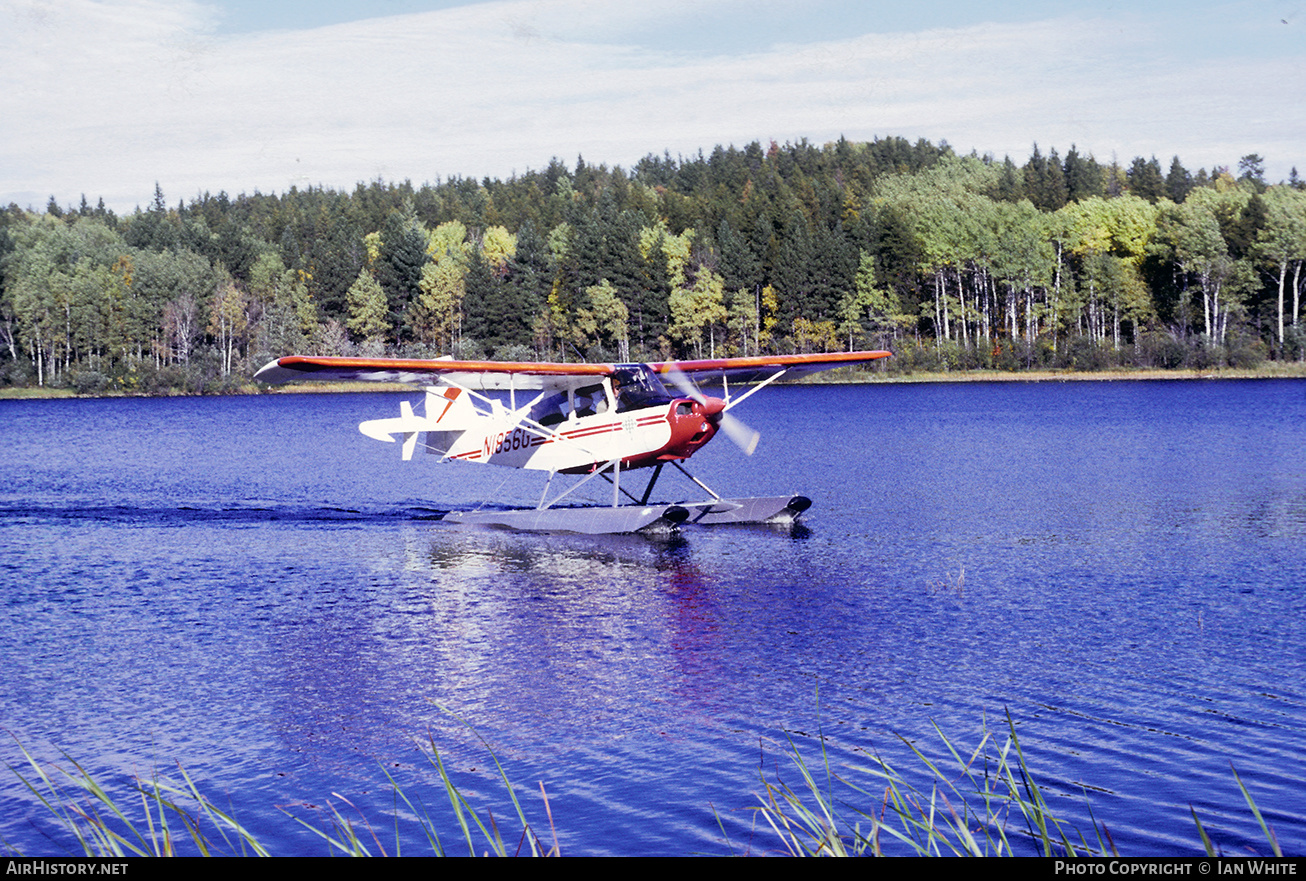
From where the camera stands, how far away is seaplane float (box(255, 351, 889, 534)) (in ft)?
54.9

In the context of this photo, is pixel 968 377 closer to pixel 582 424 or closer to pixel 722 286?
pixel 722 286

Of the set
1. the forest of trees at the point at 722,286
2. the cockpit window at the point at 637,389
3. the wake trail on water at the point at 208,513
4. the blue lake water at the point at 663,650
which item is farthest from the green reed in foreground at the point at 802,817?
the forest of trees at the point at 722,286

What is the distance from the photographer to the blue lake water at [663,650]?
23.9ft

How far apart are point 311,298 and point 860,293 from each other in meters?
41.2

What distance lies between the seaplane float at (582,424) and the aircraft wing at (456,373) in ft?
0.07

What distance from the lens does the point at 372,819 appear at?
271 inches

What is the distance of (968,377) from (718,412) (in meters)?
57.9

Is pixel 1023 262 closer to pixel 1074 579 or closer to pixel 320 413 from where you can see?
pixel 320 413

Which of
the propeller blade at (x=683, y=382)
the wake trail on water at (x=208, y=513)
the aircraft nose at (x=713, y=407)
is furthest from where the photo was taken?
the wake trail on water at (x=208, y=513)

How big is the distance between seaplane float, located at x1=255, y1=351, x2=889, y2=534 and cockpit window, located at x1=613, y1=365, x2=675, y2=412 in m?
0.01

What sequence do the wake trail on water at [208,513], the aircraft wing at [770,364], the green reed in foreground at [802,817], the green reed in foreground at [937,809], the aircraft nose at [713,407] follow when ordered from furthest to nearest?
the wake trail on water at [208,513] < the aircraft wing at [770,364] < the aircraft nose at [713,407] < the green reed in foreground at [802,817] < the green reed in foreground at [937,809]

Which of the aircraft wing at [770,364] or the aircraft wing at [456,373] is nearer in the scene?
the aircraft wing at [456,373]

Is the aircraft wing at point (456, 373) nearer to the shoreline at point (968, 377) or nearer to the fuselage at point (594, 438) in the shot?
the fuselage at point (594, 438)
